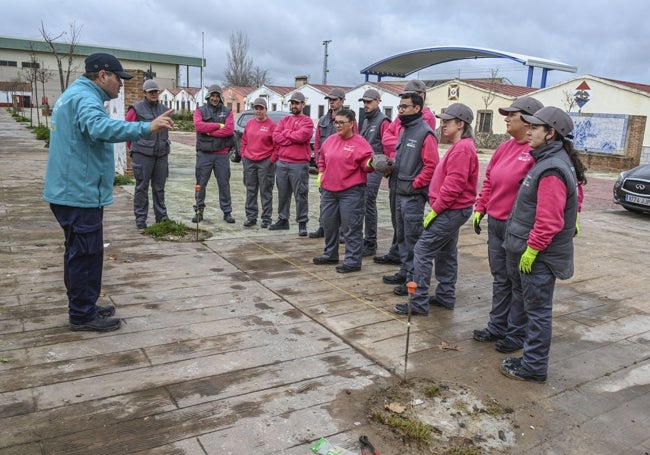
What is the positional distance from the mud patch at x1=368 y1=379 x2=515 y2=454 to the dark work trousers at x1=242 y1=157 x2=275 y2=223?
4709 mm

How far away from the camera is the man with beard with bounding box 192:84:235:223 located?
7449mm

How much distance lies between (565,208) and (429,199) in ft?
4.83

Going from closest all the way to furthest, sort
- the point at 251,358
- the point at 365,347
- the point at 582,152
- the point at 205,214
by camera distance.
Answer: the point at 251,358 → the point at 365,347 → the point at 205,214 → the point at 582,152

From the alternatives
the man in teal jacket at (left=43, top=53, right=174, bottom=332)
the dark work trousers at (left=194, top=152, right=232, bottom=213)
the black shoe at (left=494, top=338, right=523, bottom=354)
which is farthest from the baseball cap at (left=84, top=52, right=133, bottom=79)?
the dark work trousers at (left=194, top=152, right=232, bottom=213)

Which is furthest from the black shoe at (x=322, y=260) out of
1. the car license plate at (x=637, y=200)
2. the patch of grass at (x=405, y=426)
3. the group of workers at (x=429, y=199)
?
the car license plate at (x=637, y=200)

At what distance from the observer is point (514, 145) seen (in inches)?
157

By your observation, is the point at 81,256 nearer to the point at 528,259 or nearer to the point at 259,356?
the point at 259,356

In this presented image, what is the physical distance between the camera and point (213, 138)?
24.8 feet

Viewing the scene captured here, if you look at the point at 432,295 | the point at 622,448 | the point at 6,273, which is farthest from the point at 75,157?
the point at 622,448

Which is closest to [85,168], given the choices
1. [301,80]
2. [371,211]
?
[371,211]

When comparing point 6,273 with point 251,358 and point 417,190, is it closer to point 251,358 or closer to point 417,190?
point 251,358

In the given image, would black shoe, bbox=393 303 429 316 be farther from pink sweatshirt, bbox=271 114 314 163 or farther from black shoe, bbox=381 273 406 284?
pink sweatshirt, bbox=271 114 314 163

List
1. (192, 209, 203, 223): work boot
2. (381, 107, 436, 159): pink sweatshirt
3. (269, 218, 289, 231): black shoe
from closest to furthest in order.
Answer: (381, 107, 436, 159): pink sweatshirt → (192, 209, 203, 223): work boot → (269, 218, 289, 231): black shoe

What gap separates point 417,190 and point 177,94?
5933 centimetres
